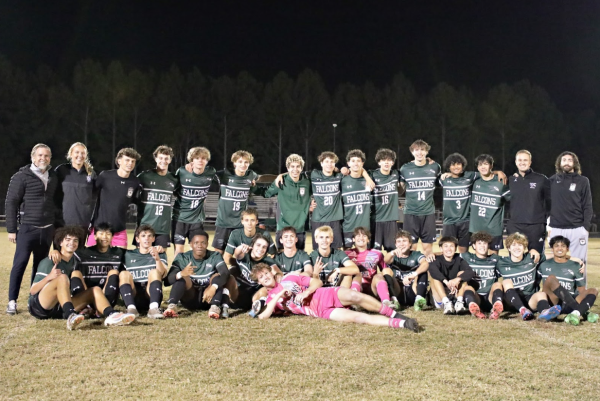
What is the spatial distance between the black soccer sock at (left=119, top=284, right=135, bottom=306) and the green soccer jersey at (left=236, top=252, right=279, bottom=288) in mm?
1295

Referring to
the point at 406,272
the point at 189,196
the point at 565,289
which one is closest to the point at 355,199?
the point at 406,272

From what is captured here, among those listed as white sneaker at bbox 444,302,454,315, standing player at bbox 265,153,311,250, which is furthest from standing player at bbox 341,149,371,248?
white sneaker at bbox 444,302,454,315

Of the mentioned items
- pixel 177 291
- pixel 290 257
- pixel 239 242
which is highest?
pixel 239 242

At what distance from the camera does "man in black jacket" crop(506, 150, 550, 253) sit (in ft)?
24.5

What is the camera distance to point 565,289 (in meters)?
6.19

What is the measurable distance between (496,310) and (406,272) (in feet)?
4.25

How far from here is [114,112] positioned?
4056cm

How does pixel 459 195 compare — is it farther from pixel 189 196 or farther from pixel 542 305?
pixel 189 196

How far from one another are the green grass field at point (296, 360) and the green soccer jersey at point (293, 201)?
202cm

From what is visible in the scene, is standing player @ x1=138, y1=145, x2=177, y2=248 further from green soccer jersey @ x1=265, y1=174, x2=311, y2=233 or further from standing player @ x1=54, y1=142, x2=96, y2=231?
green soccer jersey @ x1=265, y1=174, x2=311, y2=233

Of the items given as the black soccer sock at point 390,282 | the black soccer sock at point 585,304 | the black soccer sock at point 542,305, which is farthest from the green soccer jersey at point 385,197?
the black soccer sock at point 585,304

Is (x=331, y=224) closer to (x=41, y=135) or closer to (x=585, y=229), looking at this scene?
(x=585, y=229)

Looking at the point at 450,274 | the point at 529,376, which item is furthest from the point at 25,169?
the point at 529,376

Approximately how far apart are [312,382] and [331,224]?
419cm
